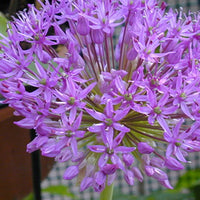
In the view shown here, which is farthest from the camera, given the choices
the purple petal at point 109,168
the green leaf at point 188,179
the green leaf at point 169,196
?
the green leaf at point 188,179

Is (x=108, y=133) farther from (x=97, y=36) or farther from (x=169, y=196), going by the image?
(x=169, y=196)

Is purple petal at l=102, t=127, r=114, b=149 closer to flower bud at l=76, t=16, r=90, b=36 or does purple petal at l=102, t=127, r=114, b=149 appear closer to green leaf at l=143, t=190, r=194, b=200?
flower bud at l=76, t=16, r=90, b=36

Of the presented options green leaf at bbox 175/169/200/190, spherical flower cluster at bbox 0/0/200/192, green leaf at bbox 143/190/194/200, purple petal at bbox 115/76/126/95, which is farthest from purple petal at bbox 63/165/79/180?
green leaf at bbox 175/169/200/190

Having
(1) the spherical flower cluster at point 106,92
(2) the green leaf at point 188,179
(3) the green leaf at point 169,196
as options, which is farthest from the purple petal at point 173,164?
(2) the green leaf at point 188,179

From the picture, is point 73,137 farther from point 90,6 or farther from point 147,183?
point 147,183

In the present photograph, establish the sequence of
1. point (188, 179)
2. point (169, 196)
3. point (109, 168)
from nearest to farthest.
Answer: point (109, 168) → point (169, 196) → point (188, 179)

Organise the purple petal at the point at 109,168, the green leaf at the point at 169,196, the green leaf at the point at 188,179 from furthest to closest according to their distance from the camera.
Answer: the green leaf at the point at 188,179
the green leaf at the point at 169,196
the purple petal at the point at 109,168

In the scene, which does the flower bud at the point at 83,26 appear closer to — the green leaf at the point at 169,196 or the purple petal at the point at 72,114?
the purple petal at the point at 72,114

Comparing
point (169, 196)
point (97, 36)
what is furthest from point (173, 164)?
point (169, 196)

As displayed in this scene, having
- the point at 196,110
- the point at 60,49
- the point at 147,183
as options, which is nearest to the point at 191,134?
the point at 196,110

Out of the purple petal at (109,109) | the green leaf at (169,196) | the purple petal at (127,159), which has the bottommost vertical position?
the green leaf at (169,196)

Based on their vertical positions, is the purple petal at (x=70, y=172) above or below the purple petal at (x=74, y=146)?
below
